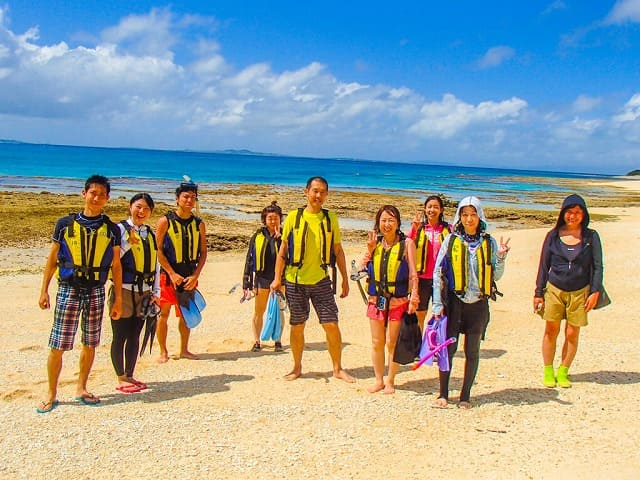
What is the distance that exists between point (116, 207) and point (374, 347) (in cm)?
2256

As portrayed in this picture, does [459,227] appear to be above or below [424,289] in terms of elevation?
above

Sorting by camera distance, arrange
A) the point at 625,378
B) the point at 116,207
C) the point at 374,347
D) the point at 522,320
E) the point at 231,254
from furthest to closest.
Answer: the point at 116,207
the point at 231,254
the point at 522,320
the point at 625,378
the point at 374,347

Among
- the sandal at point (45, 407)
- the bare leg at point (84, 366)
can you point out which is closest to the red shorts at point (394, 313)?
the bare leg at point (84, 366)

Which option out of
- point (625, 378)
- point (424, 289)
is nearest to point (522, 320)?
point (625, 378)

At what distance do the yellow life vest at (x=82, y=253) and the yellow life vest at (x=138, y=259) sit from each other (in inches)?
17.4

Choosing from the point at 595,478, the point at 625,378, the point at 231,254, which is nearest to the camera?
the point at 595,478

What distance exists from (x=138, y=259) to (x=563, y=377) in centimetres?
448

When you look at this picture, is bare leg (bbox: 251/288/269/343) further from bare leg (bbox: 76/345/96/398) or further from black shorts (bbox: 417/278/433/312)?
bare leg (bbox: 76/345/96/398)

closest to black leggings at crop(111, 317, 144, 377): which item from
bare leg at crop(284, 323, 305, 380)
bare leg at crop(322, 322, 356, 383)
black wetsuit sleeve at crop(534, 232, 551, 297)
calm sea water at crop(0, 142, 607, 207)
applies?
bare leg at crop(284, 323, 305, 380)

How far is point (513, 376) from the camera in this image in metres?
6.12

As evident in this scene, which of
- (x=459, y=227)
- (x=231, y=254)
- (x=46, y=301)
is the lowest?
(x=231, y=254)

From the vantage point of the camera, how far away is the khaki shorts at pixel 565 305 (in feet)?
18.6

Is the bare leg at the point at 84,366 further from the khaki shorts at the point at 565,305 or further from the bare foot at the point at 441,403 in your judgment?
the khaki shorts at the point at 565,305

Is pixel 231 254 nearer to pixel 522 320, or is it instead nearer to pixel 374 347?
pixel 522 320
